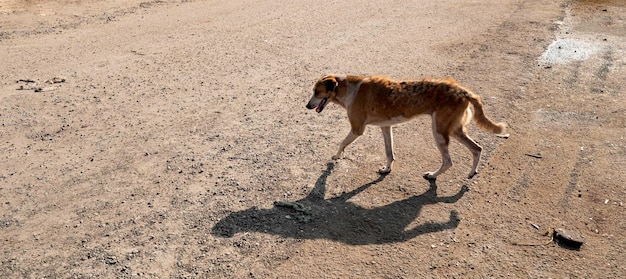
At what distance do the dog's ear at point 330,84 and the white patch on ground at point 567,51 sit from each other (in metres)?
6.65

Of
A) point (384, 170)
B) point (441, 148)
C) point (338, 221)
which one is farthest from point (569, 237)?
point (338, 221)

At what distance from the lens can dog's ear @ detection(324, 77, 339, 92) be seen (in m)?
7.25

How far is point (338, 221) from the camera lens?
20.6 ft

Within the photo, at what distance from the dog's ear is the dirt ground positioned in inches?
42.6

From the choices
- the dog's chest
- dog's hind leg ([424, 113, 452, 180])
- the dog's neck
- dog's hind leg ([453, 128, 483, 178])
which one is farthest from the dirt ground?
the dog's neck

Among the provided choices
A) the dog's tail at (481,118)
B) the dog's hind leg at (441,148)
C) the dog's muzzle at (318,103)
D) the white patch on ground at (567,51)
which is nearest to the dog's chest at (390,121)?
the dog's hind leg at (441,148)

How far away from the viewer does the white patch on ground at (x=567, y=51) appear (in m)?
11.8

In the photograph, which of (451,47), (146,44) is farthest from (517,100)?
(146,44)

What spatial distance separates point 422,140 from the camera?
8.27 metres

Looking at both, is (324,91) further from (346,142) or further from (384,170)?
(384,170)

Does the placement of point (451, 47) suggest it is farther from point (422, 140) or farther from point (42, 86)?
point (42, 86)

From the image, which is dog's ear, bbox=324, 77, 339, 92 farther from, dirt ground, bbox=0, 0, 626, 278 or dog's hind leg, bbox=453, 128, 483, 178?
dog's hind leg, bbox=453, 128, 483, 178

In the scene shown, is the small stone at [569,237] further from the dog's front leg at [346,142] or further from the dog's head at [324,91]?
the dog's head at [324,91]

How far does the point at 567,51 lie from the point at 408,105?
7455 mm
